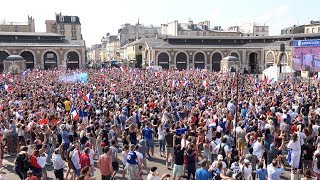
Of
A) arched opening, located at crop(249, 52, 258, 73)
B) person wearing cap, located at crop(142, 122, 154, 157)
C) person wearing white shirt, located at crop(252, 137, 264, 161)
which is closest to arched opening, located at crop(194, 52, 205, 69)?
arched opening, located at crop(249, 52, 258, 73)

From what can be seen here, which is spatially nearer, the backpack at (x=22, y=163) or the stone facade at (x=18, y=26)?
the backpack at (x=22, y=163)

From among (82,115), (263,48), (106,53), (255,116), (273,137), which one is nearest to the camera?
(273,137)

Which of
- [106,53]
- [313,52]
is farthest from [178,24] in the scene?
[313,52]

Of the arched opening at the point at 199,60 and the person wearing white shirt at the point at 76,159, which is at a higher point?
the arched opening at the point at 199,60

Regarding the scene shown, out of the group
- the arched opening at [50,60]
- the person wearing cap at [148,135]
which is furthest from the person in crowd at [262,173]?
the arched opening at [50,60]

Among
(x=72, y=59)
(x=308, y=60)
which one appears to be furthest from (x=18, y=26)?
(x=308, y=60)

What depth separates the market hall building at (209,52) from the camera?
66.0 meters

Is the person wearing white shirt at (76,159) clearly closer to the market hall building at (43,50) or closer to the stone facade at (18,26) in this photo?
the market hall building at (43,50)

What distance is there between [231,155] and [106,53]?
122061 millimetres

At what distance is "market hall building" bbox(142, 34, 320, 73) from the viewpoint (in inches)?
2598

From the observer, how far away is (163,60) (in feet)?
219

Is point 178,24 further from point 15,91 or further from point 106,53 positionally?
point 15,91

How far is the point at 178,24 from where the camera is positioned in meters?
93.2

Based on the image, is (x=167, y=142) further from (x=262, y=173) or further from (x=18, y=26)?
(x=18, y=26)
